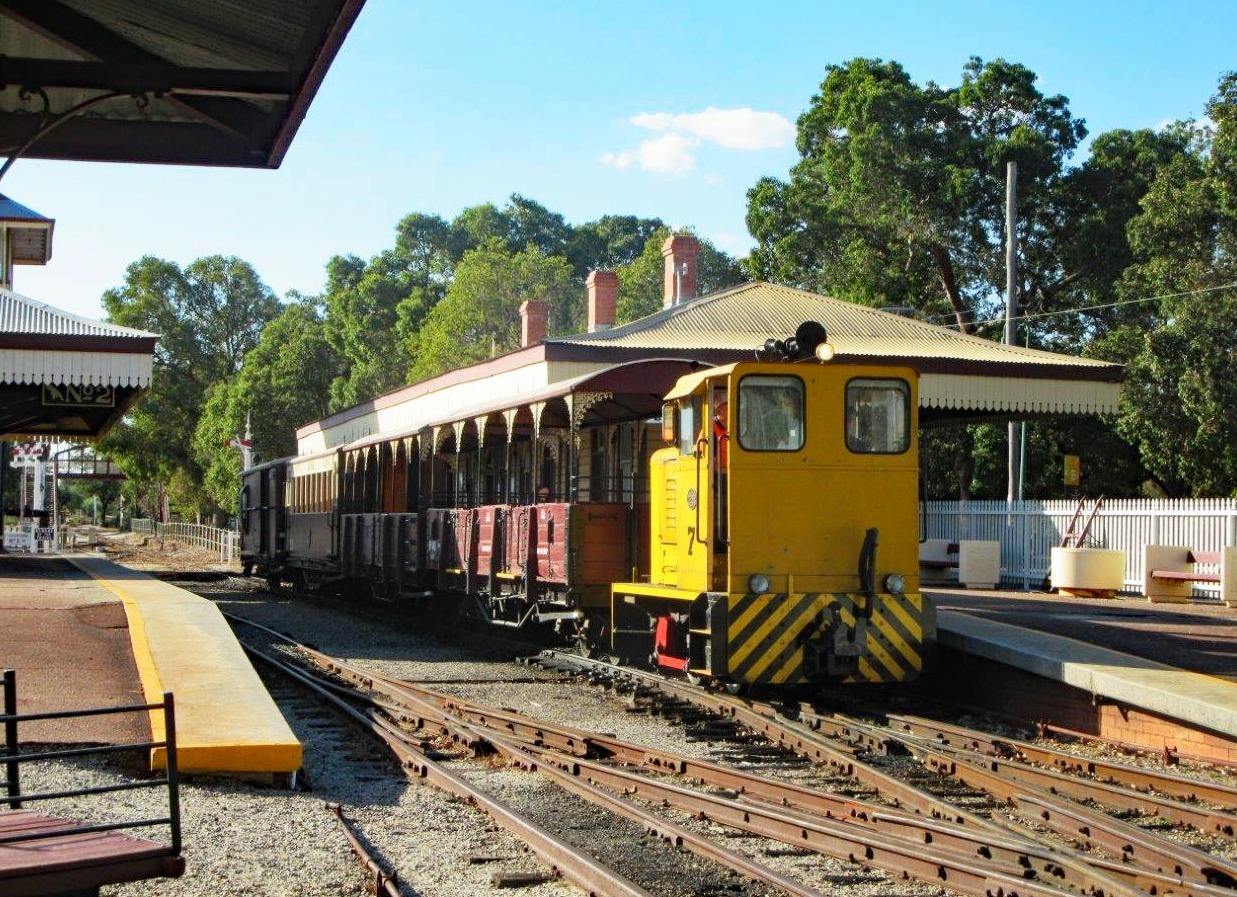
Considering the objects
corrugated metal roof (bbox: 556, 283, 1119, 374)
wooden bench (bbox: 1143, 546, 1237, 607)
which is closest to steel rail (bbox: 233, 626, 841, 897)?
corrugated metal roof (bbox: 556, 283, 1119, 374)

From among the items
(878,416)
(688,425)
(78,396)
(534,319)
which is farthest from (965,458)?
(688,425)

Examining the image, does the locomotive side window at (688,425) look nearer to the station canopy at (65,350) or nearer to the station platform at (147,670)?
the station platform at (147,670)

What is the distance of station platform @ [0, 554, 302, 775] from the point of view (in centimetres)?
886

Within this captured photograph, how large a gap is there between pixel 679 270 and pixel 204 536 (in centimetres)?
3723

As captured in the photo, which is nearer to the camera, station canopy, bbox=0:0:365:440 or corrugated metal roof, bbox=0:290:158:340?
station canopy, bbox=0:0:365:440

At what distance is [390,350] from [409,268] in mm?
19865

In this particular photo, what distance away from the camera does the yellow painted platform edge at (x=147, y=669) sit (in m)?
8.68

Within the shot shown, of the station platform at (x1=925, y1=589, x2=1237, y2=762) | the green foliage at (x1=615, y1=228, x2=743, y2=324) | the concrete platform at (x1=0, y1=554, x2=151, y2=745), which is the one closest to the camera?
the concrete platform at (x1=0, y1=554, x2=151, y2=745)

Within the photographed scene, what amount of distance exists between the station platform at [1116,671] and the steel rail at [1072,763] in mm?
851

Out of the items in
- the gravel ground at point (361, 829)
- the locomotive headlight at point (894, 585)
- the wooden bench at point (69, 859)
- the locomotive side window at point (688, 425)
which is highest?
the locomotive side window at point (688, 425)

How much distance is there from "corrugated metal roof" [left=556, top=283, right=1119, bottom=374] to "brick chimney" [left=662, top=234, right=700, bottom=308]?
248 cm

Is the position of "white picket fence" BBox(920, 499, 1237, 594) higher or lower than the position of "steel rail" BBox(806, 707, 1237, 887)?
higher

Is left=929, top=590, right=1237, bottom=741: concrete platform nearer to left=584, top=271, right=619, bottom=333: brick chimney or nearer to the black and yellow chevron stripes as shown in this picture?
the black and yellow chevron stripes

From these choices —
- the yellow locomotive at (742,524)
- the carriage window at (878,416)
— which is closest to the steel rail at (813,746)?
the yellow locomotive at (742,524)
